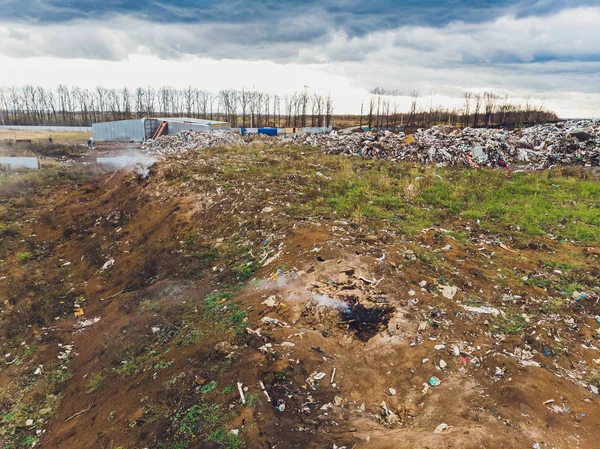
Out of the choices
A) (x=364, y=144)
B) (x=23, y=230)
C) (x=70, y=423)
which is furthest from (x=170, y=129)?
(x=70, y=423)

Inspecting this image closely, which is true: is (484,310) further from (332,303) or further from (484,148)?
(484,148)

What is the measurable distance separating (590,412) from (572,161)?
15164 mm

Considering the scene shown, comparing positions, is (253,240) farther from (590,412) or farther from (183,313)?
(590,412)

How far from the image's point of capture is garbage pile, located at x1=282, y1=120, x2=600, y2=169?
14797 mm

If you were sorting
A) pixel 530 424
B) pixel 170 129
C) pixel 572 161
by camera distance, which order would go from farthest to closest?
pixel 170 129 → pixel 572 161 → pixel 530 424

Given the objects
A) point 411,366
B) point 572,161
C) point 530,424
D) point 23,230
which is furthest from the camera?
point 572,161

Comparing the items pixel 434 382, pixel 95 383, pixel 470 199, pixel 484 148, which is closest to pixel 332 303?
pixel 434 382

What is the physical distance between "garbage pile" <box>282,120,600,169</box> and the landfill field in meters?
4.91

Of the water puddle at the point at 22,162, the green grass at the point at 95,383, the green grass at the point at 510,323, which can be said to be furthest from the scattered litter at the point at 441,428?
the water puddle at the point at 22,162

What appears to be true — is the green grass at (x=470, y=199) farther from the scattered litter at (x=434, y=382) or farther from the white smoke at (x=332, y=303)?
the scattered litter at (x=434, y=382)

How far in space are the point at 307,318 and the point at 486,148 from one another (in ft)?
47.6

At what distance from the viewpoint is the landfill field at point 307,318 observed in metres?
3.16

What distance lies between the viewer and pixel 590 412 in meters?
3.12

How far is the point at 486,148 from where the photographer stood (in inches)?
608
